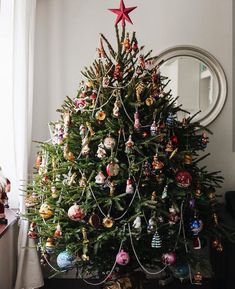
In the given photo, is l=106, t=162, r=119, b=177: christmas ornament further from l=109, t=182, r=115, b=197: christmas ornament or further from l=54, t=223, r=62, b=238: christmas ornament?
l=54, t=223, r=62, b=238: christmas ornament

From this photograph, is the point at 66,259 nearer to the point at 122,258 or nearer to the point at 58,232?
the point at 58,232

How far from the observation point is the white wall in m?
2.43

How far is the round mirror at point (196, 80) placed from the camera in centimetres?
244

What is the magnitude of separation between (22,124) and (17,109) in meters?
0.10

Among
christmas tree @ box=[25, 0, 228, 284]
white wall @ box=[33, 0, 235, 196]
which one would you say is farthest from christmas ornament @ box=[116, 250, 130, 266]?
white wall @ box=[33, 0, 235, 196]

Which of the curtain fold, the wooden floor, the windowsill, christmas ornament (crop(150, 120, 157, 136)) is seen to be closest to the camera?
christmas ornament (crop(150, 120, 157, 136))

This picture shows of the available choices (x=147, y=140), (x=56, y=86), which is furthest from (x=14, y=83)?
(x=147, y=140)

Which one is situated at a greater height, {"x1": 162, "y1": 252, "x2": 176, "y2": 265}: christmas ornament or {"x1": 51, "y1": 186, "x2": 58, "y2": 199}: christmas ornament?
{"x1": 51, "y1": 186, "x2": 58, "y2": 199}: christmas ornament

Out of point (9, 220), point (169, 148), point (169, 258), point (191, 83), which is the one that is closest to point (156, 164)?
point (169, 148)

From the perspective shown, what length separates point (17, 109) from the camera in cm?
207

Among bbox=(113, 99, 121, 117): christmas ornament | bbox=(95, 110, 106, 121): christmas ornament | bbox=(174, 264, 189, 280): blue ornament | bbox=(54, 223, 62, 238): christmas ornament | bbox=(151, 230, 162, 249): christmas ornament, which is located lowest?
bbox=(174, 264, 189, 280): blue ornament

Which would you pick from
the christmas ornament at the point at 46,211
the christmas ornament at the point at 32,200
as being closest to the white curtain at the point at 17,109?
the christmas ornament at the point at 32,200

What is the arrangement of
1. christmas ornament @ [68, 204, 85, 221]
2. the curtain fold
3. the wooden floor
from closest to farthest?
1. christmas ornament @ [68, 204, 85, 221]
2. the curtain fold
3. the wooden floor

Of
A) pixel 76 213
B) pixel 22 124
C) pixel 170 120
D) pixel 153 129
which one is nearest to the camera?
pixel 76 213
